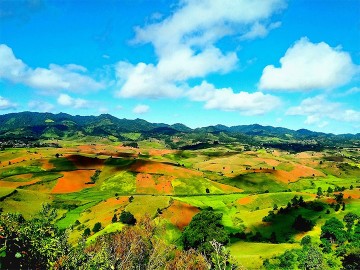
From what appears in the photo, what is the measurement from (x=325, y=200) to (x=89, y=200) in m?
111

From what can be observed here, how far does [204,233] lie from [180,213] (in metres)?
43.0

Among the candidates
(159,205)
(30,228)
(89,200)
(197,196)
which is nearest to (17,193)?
(89,200)

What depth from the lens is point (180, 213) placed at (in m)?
136

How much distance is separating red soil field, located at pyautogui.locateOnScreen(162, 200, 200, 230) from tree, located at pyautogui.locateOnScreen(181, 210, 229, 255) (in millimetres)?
24947

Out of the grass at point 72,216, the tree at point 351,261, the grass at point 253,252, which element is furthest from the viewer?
the grass at point 72,216

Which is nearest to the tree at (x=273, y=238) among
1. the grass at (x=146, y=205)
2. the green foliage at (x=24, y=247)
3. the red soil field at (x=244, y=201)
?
the grass at (x=146, y=205)

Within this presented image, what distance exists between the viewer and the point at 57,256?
33344 millimetres

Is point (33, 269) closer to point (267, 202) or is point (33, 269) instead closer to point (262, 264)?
point (262, 264)

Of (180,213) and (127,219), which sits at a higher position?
(127,219)

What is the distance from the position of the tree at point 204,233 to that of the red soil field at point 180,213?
24.9m

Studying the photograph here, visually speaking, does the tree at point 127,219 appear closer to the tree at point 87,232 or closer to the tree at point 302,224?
the tree at point 87,232

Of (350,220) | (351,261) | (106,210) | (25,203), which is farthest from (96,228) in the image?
(350,220)

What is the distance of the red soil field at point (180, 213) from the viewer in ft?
418

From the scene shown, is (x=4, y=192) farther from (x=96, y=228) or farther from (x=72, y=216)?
(x=96, y=228)
